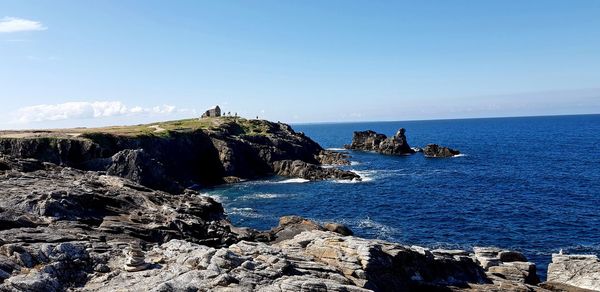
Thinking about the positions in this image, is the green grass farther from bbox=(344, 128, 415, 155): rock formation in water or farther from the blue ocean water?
bbox=(344, 128, 415, 155): rock formation in water

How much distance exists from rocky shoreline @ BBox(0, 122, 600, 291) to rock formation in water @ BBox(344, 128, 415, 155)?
117084 mm

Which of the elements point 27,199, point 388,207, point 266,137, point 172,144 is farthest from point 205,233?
point 266,137

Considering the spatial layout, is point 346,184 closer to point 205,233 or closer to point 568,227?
point 568,227

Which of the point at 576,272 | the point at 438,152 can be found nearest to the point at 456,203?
the point at 576,272

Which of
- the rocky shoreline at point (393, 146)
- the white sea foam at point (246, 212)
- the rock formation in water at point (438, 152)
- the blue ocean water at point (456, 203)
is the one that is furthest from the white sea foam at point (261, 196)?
the rock formation in water at point (438, 152)

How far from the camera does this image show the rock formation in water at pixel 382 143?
534ft

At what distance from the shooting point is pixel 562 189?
8700cm

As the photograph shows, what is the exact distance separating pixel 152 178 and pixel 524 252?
195ft

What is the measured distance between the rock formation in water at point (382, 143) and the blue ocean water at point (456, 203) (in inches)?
1285

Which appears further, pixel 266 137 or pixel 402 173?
pixel 266 137

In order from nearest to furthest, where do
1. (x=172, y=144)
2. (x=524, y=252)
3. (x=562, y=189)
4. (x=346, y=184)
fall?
1. (x=524, y=252)
2. (x=562, y=189)
3. (x=346, y=184)
4. (x=172, y=144)

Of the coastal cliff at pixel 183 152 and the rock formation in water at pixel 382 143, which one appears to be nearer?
the coastal cliff at pixel 183 152

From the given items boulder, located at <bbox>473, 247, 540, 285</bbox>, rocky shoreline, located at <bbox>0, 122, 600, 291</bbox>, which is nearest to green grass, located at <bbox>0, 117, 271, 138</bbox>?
rocky shoreline, located at <bbox>0, 122, 600, 291</bbox>

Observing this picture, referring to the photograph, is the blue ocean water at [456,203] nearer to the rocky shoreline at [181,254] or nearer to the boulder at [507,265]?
the boulder at [507,265]
